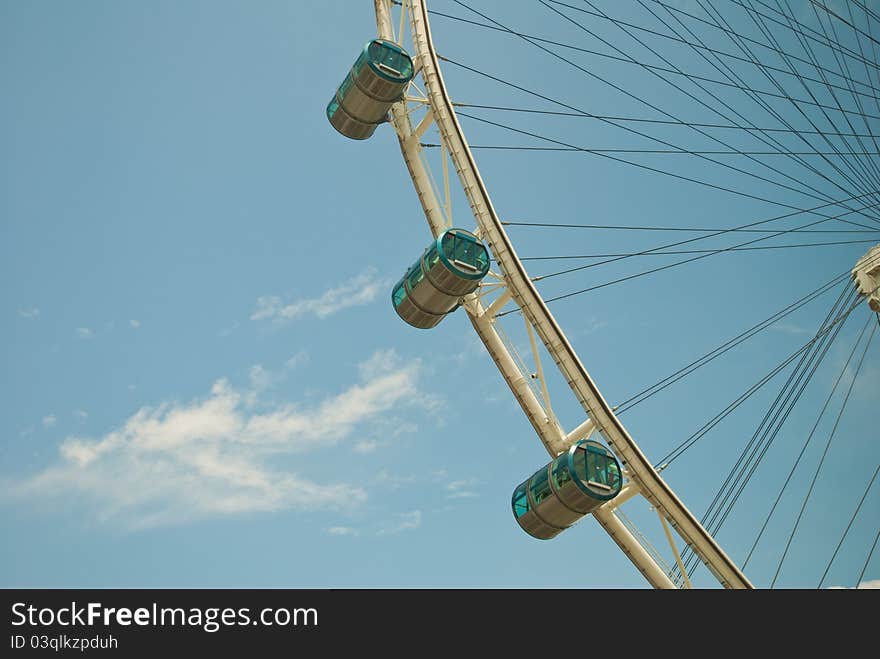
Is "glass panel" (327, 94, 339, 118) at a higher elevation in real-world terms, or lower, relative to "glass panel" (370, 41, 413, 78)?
higher

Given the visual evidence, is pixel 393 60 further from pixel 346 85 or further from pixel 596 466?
pixel 596 466

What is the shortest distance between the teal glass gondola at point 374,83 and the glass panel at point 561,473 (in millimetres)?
7372

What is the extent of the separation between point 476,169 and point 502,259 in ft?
4.89

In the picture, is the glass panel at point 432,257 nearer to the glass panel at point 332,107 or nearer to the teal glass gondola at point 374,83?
the teal glass gondola at point 374,83

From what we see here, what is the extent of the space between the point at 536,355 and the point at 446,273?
1895mm

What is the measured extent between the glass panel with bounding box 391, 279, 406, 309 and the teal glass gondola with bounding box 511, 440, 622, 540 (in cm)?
372

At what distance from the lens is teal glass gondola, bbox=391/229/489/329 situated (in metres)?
14.0

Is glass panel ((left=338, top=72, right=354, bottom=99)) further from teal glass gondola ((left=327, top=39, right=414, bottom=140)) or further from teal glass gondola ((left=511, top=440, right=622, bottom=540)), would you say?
teal glass gondola ((left=511, top=440, right=622, bottom=540))

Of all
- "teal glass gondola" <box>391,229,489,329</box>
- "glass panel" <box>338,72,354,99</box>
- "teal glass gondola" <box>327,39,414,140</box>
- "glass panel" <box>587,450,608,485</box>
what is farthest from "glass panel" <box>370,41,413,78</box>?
"glass panel" <box>587,450,608,485</box>

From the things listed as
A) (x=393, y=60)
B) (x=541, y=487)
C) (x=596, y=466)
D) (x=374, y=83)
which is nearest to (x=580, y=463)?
(x=596, y=466)

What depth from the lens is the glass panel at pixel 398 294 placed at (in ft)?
48.8

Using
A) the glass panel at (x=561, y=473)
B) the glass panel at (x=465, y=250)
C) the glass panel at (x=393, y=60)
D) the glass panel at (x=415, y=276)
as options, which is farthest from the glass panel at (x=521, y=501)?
the glass panel at (x=393, y=60)
